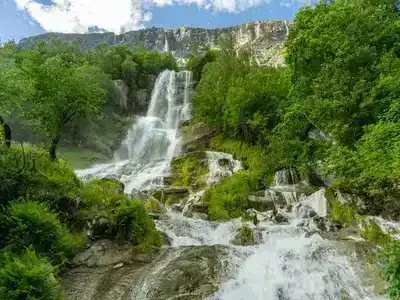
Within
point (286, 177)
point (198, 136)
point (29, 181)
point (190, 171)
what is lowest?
point (286, 177)

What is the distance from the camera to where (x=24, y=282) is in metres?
6.63

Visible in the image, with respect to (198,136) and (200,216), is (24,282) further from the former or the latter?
(198,136)

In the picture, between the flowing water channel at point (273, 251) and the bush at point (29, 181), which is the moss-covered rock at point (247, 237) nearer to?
the flowing water channel at point (273, 251)

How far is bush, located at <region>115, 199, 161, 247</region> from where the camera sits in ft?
37.8

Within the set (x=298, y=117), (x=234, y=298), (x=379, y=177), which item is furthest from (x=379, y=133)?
(x=234, y=298)

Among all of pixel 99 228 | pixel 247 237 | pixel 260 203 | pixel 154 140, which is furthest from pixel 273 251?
pixel 154 140

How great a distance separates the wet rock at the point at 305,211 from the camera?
15.2 metres

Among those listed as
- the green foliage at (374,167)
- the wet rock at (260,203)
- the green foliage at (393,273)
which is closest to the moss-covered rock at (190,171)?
the wet rock at (260,203)

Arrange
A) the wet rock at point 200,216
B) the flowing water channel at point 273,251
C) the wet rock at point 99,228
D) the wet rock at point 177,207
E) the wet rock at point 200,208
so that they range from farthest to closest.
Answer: the wet rock at point 177,207 < the wet rock at point 200,208 < the wet rock at point 200,216 < the wet rock at point 99,228 < the flowing water channel at point 273,251

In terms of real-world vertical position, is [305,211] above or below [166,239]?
above

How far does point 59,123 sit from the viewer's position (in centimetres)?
1586

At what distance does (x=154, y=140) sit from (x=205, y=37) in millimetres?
52347

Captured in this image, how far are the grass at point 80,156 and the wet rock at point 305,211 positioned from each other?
1710cm

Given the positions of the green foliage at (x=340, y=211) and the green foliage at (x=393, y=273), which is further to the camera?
the green foliage at (x=340, y=211)
